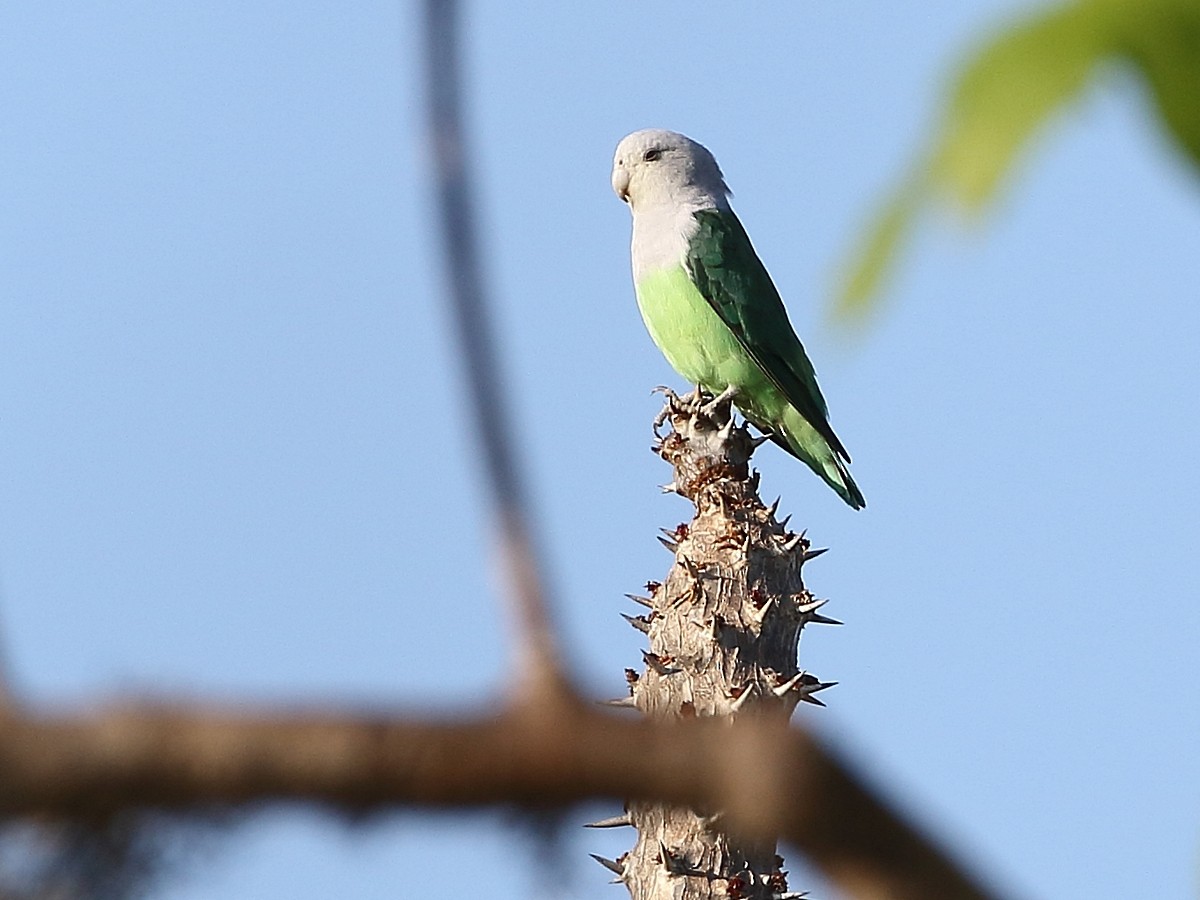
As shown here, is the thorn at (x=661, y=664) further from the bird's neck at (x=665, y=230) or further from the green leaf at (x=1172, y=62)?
the bird's neck at (x=665, y=230)

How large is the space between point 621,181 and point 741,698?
4676 mm

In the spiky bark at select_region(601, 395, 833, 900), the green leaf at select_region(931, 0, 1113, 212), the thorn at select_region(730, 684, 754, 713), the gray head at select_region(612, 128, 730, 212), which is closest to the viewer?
the green leaf at select_region(931, 0, 1113, 212)

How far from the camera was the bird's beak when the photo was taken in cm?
827

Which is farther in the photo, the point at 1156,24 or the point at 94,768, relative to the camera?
the point at 1156,24

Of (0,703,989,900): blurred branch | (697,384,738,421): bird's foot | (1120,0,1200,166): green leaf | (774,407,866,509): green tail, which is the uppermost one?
(774,407,866,509): green tail

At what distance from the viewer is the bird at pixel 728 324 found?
24.2ft

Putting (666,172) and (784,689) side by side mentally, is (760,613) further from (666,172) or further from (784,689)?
(666,172)

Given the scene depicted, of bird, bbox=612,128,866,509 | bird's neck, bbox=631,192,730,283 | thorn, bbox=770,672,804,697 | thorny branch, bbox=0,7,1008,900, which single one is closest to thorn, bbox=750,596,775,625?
thorn, bbox=770,672,804,697

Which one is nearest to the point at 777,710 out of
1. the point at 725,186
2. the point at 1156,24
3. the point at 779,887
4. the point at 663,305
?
the point at 779,887

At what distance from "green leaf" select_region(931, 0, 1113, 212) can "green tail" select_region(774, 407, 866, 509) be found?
623cm

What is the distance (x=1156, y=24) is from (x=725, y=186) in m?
7.20

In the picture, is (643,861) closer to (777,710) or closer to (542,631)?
(777,710)

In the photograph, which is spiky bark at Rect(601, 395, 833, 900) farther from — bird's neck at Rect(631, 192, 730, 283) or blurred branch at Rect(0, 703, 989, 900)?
bird's neck at Rect(631, 192, 730, 283)

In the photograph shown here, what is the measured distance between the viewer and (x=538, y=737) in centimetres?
104
